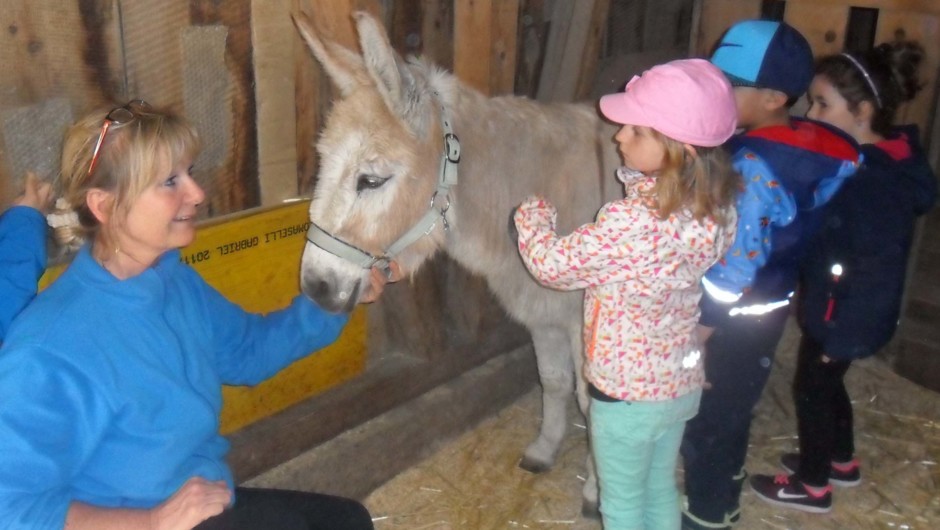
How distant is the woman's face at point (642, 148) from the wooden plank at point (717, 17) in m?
2.36

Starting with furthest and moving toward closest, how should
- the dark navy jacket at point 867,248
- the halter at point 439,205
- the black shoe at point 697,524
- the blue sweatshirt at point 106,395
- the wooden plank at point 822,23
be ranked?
the wooden plank at point 822,23 → the black shoe at point 697,524 → the dark navy jacket at point 867,248 → the halter at point 439,205 → the blue sweatshirt at point 106,395

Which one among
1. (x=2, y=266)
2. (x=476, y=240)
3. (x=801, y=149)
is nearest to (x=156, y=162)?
(x=2, y=266)

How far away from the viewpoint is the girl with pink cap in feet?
6.13

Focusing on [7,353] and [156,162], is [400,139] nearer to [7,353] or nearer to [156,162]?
[156,162]

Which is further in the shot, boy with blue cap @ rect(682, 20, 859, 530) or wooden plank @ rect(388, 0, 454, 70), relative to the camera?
wooden plank @ rect(388, 0, 454, 70)

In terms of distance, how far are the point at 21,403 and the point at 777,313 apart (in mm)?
2016

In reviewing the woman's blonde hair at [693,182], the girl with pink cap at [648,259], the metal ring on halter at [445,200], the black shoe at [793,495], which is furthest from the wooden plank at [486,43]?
the black shoe at [793,495]

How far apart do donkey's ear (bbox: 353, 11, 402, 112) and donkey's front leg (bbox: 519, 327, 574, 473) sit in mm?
1246

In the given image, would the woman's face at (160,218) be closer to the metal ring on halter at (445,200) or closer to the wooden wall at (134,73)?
the wooden wall at (134,73)

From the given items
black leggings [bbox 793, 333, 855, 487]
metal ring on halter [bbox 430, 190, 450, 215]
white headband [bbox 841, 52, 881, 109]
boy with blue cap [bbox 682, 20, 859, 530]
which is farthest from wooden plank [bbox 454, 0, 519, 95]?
black leggings [bbox 793, 333, 855, 487]

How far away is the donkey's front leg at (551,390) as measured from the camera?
3205mm

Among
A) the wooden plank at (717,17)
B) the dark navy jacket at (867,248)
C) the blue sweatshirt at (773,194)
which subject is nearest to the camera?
the blue sweatshirt at (773,194)

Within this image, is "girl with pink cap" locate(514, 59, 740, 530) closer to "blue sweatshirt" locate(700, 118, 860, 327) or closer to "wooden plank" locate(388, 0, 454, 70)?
"blue sweatshirt" locate(700, 118, 860, 327)

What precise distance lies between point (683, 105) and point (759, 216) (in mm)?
488
